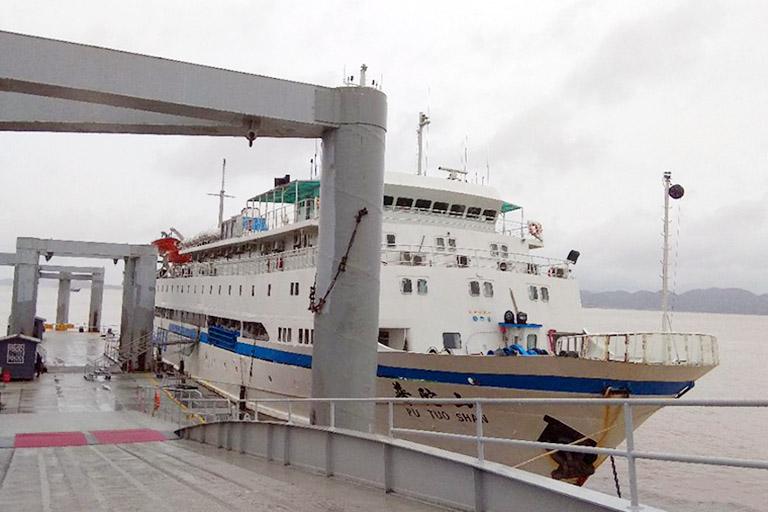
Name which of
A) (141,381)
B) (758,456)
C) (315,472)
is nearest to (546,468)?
(315,472)

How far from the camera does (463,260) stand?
59.8 ft

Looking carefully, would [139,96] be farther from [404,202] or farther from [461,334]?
[404,202]

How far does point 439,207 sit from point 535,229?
3.60 meters

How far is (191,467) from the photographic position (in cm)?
909

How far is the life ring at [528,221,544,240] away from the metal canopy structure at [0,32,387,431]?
41.8ft

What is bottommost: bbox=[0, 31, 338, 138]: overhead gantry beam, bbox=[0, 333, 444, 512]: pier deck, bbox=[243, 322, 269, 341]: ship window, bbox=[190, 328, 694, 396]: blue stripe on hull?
bbox=[0, 333, 444, 512]: pier deck

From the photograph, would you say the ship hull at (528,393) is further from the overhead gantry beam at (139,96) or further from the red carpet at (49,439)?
the red carpet at (49,439)

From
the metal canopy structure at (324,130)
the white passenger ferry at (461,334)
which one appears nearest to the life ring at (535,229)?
the white passenger ferry at (461,334)

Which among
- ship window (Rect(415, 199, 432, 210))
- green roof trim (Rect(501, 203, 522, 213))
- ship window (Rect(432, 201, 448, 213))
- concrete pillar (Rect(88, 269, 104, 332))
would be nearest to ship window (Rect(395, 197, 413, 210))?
ship window (Rect(415, 199, 432, 210))

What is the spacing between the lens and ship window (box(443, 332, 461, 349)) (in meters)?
15.6

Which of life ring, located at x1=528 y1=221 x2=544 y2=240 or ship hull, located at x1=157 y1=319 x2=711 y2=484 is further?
life ring, located at x1=528 y1=221 x2=544 y2=240

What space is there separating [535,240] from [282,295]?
9.09m

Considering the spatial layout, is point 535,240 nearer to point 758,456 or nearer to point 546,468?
point 546,468

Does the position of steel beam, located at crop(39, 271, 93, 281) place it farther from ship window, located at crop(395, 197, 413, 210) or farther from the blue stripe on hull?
the blue stripe on hull
